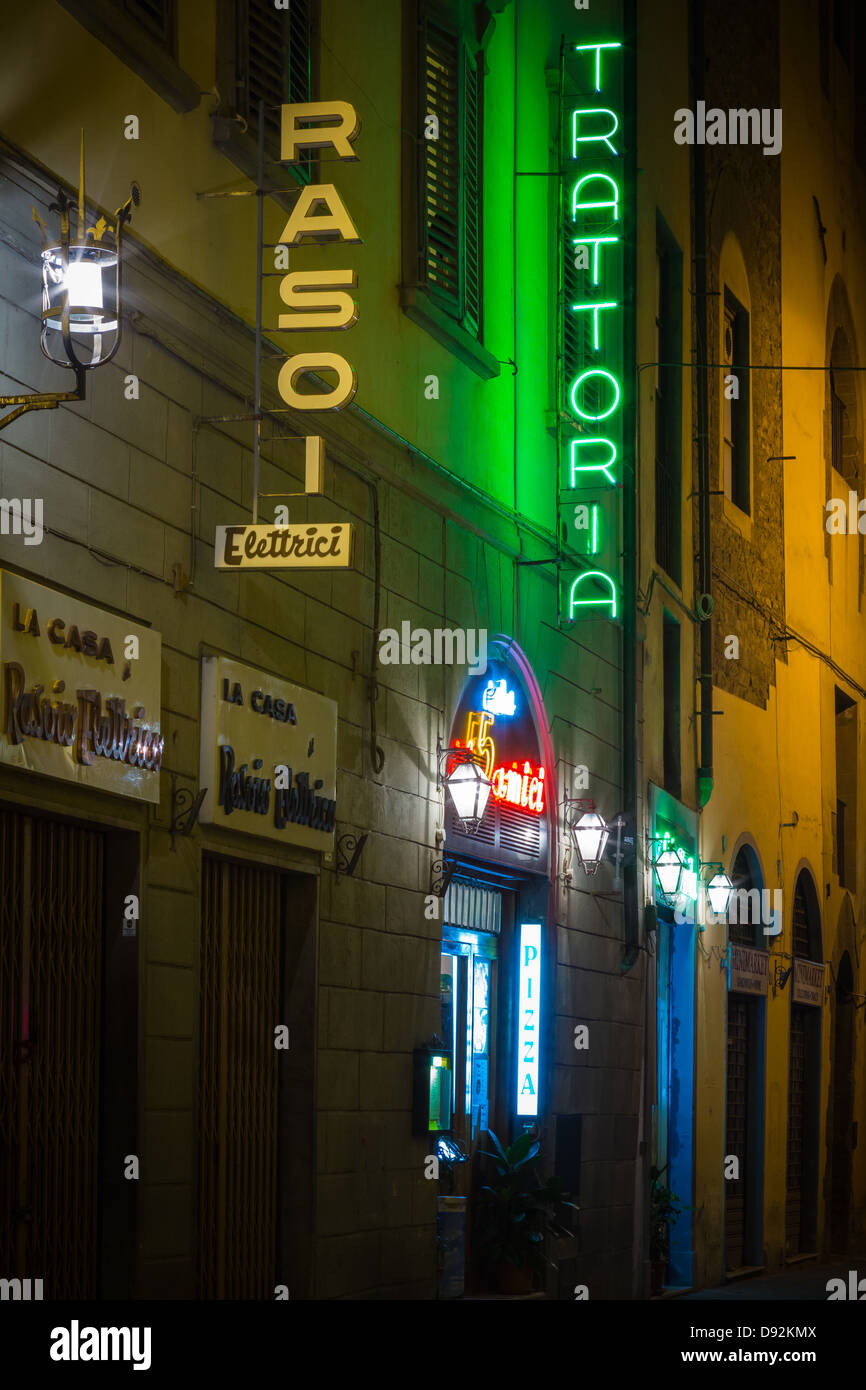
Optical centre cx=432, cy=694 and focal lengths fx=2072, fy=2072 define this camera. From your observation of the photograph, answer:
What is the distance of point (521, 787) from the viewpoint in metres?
15.6

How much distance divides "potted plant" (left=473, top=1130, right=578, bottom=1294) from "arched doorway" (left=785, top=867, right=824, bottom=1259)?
9.66 m

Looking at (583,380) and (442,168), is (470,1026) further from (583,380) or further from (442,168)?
(442,168)

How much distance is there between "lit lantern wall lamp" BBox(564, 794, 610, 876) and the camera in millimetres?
16798

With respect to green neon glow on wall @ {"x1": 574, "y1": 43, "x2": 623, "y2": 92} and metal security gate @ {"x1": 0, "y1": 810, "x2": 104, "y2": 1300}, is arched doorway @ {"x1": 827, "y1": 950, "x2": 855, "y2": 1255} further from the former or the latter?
metal security gate @ {"x1": 0, "y1": 810, "x2": 104, "y2": 1300}

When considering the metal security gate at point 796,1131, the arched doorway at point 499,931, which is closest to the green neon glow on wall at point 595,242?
the arched doorway at point 499,931

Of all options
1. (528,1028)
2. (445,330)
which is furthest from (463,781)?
(445,330)

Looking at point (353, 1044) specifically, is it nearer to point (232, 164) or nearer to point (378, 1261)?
point (378, 1261)

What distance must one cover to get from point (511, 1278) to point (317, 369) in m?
7.17

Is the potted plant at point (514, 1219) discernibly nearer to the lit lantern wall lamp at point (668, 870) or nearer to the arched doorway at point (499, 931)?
the arched doorway at point (499, 931)

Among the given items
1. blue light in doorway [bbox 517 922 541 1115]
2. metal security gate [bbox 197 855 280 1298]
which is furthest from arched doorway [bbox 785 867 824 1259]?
metal security gate [bbox 197 855 280 1298]

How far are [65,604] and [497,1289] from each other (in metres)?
7.63

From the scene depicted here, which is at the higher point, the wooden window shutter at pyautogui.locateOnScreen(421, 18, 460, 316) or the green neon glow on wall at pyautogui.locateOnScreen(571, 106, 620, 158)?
the green neon glow on wall at pyautogui.locateOnScreen(571, 106, 620, 158)

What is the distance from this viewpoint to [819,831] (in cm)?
2673
